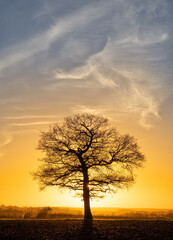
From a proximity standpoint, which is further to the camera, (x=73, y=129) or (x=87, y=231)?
(x=73, y=129)

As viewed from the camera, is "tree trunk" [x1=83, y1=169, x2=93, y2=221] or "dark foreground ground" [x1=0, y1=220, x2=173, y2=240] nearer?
"dark foreground ground" [x1=0, y1=220, x2=173, y2=240]

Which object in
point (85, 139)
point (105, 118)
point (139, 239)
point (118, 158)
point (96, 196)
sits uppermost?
point (105, 118)

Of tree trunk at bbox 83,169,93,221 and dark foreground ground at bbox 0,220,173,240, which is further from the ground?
tree trunk at bbox 83,169,93,221

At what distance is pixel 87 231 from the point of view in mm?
24109

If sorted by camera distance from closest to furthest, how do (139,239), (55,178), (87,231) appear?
1. (139,239)
2. (87,231)
3. (55,178)

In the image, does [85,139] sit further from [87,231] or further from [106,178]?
[87,231]

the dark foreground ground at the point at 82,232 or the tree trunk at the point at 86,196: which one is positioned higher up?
the tree trunk at the point at 86,196

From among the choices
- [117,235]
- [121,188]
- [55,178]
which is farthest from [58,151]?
[117,235]

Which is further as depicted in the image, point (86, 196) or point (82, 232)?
point (86, 196)

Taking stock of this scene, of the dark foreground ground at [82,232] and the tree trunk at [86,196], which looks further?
the tree trunk at [86,196]

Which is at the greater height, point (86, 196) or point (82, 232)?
point (86, 196)

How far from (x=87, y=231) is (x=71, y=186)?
38.4 ft

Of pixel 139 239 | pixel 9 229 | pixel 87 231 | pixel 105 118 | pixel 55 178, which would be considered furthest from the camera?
pixel 105 118

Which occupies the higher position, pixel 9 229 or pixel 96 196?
pixel 96 196
